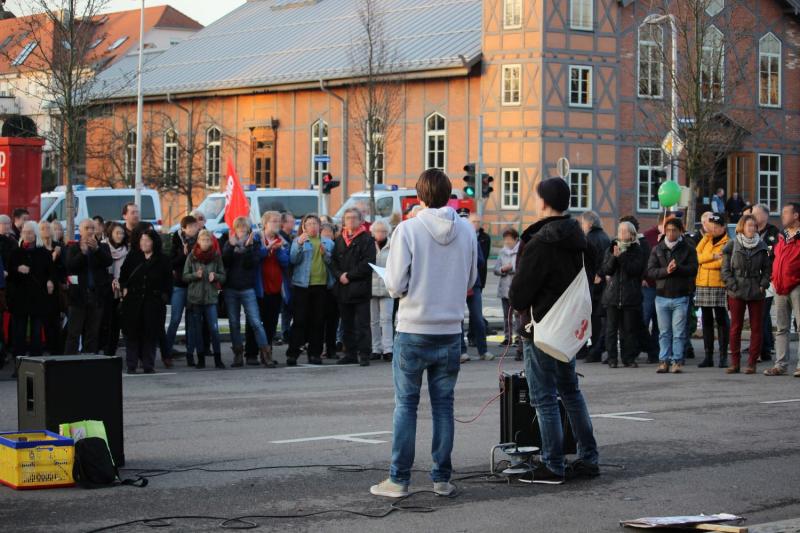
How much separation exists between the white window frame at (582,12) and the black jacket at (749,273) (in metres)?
33.9

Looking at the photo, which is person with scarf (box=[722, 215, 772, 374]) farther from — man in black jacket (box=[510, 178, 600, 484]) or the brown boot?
man in black jacket (box=[510, 178, 600, 484])

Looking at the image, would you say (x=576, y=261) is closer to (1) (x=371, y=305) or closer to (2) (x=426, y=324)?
(2) (x=426, y=324)

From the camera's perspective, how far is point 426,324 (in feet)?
28.4

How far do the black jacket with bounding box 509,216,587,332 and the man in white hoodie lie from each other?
67 centimetres

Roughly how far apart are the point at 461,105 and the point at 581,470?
4278 centimetres

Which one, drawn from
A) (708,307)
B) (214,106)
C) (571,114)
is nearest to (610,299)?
(708,307)

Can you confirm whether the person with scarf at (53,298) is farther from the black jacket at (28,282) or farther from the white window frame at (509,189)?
the white window frame at (509,189)

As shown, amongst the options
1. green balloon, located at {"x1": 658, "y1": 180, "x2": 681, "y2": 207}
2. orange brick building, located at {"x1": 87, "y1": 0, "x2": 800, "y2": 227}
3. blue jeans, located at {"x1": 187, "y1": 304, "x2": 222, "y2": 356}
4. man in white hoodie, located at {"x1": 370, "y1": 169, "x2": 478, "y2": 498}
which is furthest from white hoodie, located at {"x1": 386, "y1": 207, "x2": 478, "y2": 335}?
orange brick building, located at {"x1": 87, "y1": 0, "x2": 800, "y2": 227}

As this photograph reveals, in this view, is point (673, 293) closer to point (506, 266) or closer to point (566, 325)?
point (506, 266)

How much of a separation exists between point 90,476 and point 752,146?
4891 cm

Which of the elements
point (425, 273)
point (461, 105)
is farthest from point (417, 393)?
point (461, 105)

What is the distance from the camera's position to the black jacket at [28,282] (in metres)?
16.6

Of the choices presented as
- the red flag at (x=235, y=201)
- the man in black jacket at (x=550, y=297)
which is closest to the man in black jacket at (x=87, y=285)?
the red flag at (x=235, y=201)

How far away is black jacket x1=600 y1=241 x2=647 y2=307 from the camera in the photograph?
18.0 m
